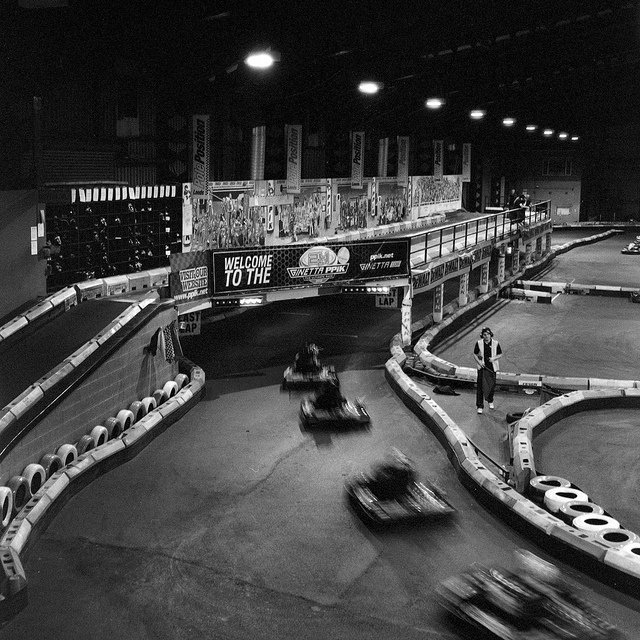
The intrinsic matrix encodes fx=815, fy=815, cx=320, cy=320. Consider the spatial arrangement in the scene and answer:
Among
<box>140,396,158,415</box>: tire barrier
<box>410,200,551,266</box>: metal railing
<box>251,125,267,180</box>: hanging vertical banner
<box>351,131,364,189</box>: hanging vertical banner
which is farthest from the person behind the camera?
<box>351,131,364,189</box>: hanging vertical banner

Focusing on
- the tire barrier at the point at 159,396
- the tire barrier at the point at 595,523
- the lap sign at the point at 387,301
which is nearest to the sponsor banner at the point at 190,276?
the tire barrier at the point at 159,396

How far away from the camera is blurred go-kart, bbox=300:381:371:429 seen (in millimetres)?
15531

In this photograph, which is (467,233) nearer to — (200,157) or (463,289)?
(463,289)

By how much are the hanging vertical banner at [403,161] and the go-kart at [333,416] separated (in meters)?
21.1

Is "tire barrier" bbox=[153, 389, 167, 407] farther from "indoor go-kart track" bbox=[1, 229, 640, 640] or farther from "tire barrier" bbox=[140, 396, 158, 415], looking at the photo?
"indoor go-kart track" bbox=[1, 229, 640, 640]

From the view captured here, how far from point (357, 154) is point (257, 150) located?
21.2ft

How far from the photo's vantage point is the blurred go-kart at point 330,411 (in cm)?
Answer: 1553

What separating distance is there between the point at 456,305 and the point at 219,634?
70.6 ft

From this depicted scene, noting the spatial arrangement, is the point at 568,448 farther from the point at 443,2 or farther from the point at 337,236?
the point at 337,236

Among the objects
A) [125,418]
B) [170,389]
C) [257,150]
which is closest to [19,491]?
[125,418]

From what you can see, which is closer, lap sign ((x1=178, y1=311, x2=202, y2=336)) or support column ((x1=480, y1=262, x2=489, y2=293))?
lap sign ((x1=178, y1=311, x2=202, y2=336))

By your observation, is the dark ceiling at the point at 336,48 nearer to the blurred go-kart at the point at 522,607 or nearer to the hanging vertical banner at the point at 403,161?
the hanging vertical banner at the point at 403,161

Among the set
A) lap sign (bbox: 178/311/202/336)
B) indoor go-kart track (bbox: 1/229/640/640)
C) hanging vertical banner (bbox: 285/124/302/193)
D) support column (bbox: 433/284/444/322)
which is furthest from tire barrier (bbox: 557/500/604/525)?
hanging vertical banner (bbox: 285/124/302/193)

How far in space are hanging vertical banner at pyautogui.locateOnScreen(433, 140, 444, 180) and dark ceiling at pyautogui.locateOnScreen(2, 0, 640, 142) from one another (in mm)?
3629
